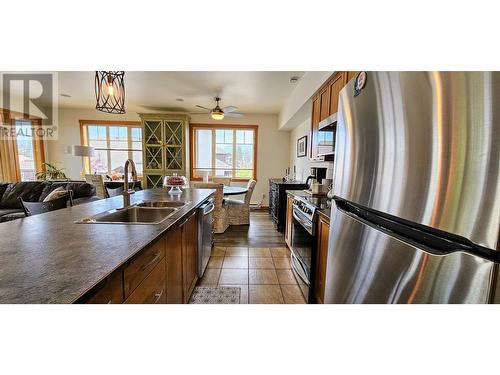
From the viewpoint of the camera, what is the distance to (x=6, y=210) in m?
3.18

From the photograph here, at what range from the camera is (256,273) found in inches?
95.2

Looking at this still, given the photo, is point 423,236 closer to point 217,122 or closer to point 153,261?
point 153,261

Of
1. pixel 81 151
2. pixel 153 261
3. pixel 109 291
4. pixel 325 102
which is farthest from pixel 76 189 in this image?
pixel 325 102

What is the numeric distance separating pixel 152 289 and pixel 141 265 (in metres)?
0.20

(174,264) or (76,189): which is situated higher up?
(76,189)

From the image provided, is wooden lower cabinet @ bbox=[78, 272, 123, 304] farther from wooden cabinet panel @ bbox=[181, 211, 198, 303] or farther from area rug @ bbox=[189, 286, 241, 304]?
area rug @ bbox=[189, 286, 241, 304]

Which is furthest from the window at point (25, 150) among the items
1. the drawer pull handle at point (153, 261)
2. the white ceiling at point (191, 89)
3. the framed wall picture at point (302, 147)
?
the framed wall picture at point (302, 147)

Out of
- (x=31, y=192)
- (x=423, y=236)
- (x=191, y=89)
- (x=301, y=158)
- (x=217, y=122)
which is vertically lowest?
(x=31, y=192)

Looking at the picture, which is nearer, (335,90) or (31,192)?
(335,90)

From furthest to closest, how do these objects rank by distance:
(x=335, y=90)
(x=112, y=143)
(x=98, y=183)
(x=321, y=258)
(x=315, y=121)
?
(x=112, y=143)
(x=98, y=183)
(x=315, y=121)
(x=335, y=90)
(x=321, y=258)

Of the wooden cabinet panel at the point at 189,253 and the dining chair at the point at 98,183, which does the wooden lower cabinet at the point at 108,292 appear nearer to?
the wooden cabinet panel at the point at 189,253

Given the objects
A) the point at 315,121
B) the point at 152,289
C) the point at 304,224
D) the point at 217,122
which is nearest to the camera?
the point at 152,289
